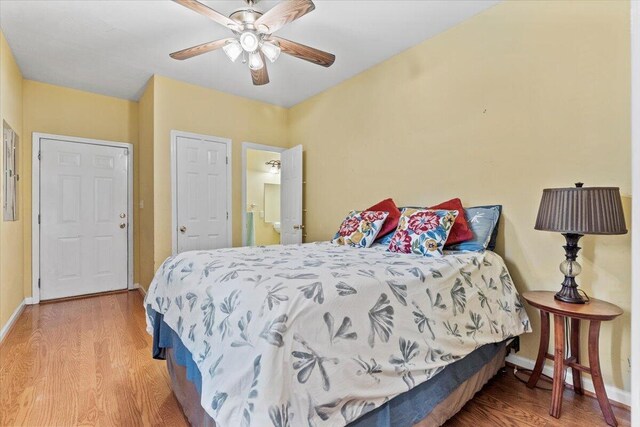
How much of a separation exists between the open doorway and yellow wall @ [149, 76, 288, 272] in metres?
1.34

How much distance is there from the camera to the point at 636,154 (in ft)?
1.71

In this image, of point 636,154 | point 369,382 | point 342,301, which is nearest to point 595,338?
point 369,382

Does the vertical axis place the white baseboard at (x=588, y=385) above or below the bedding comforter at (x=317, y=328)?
below

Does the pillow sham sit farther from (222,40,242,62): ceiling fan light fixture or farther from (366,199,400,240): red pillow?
(222,40,242,62): ceiling fan light fixture

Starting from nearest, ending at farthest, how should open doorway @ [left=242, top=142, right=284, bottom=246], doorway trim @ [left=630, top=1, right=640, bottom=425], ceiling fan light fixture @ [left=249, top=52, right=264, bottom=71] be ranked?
doorway trim @ [left=630, top=1, right=640, bottom=425] < ceiling fan light fixture @ [left=249, top=52, right=264, bottom=71] < open doorway @ [left=242, top=142, right=284, bottom=246]

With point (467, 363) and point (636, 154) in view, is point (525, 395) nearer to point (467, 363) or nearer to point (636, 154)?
point (467, 363)

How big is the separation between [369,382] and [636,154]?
0.99m

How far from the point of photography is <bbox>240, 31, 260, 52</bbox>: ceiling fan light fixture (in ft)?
6.66

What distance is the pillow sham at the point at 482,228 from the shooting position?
6.81 ft

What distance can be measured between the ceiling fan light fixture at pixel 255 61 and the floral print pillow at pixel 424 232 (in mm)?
1639

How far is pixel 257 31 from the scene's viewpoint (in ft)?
6.76

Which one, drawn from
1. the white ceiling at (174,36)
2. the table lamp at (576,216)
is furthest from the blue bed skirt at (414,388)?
the white ceiling at (174,36)

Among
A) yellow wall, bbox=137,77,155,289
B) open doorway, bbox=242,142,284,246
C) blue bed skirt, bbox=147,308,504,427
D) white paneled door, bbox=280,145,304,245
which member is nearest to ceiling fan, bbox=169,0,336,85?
yellow wall, bbox=137,77,155,289

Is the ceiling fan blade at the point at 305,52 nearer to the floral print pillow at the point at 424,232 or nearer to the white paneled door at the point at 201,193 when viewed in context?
the floral print pillow at the point at 424,232
